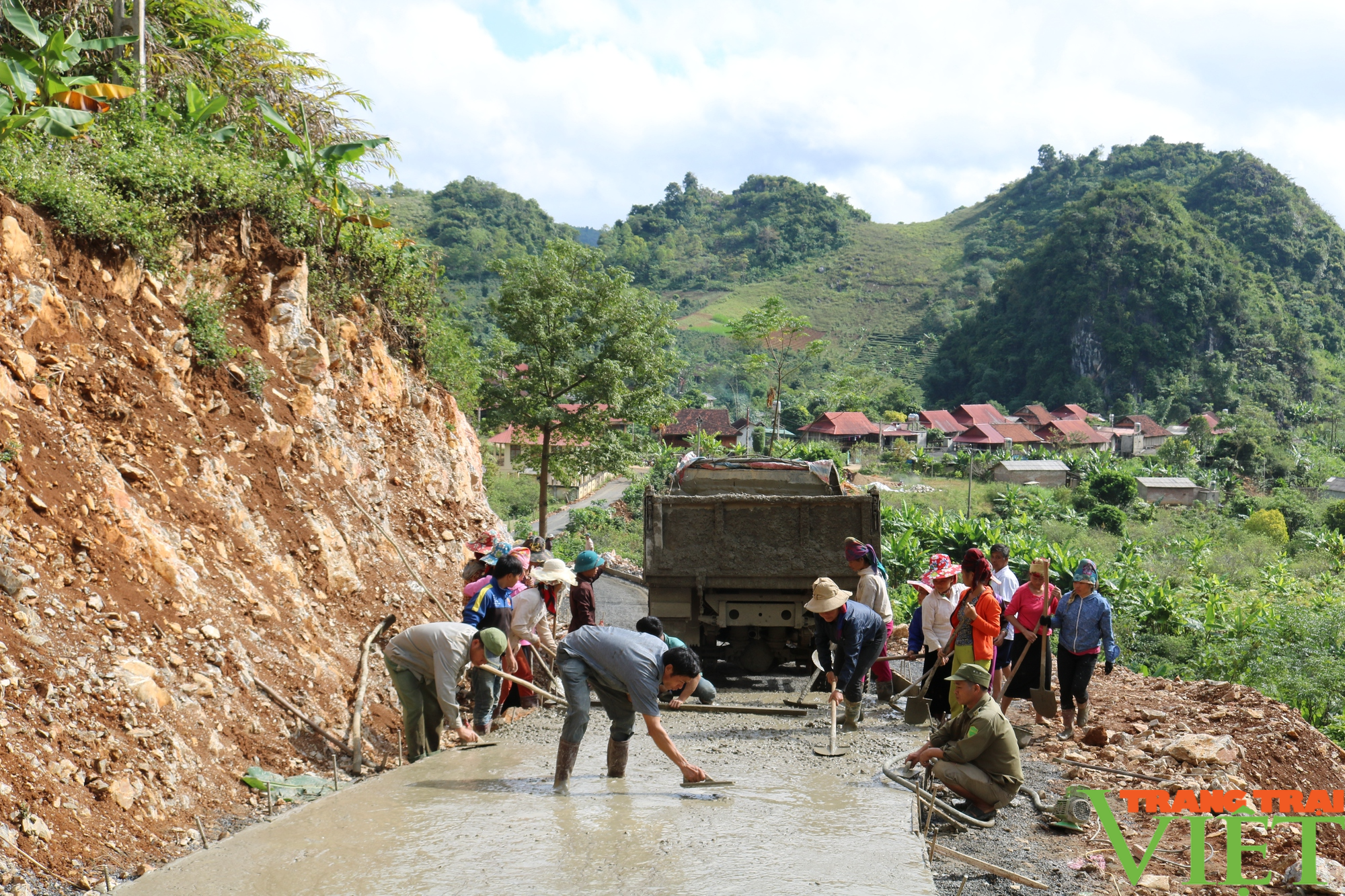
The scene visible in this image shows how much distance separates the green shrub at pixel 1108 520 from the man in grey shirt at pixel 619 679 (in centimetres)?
3847

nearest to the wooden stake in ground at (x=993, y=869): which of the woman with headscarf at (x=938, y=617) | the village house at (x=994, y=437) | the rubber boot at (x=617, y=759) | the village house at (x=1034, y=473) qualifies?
the rubber boot at (x=617, y=759)

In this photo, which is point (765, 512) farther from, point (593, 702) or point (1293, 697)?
point (1293, 697)

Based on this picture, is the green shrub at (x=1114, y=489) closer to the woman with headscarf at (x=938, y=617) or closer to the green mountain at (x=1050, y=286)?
the green mountain at (x=1050, y=286)

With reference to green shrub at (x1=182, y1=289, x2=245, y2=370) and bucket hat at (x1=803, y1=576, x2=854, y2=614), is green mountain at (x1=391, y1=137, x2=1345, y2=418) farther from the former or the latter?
bucket hat at (x1=803, y1=576, x2=854, y2=614)

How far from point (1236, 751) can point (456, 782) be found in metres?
6.10

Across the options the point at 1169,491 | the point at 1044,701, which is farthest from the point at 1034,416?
the point at 1044,701

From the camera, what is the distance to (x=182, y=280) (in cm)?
834

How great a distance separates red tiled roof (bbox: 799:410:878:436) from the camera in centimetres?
6041

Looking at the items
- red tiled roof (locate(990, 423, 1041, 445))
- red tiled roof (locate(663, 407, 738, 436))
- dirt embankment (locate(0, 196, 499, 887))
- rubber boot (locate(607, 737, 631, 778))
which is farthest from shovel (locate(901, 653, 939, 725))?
red tiled roof (locate(990, 423, 1041, 445))

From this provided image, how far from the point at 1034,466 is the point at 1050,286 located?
47517 mm

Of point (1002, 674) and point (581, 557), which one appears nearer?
point (581, 557)

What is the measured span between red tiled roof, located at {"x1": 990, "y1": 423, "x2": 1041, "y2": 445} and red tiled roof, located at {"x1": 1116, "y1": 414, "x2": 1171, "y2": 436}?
9817mm

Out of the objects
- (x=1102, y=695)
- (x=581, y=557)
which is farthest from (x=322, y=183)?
(x=1102, y=695)

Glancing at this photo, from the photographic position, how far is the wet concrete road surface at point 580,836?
4262mm
